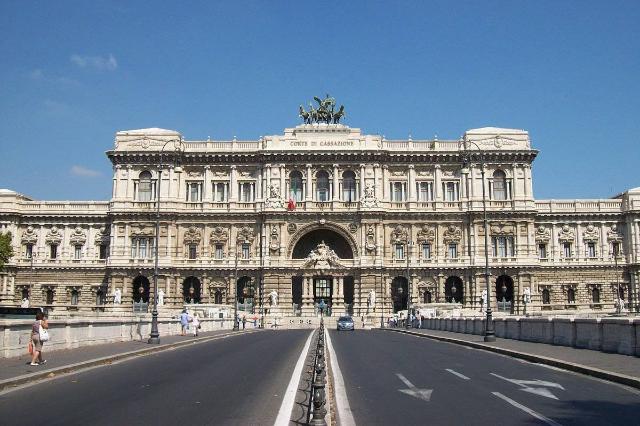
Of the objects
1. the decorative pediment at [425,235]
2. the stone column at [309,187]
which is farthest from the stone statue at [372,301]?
the stone column at [309,187]

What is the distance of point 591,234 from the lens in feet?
291

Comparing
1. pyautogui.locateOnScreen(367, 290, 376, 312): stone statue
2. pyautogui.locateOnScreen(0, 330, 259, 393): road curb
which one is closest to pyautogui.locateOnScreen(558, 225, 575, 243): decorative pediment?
pyautogui.locateOnScreen(367, 290, 376, 312): stone statue

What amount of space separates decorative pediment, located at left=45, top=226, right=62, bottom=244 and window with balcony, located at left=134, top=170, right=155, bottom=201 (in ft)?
38.4

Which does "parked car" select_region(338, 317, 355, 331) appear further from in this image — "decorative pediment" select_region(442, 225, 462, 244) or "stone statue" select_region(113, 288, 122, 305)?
"stone statue" select_region(113, 288, 122, 305)

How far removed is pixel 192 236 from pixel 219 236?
333 cm

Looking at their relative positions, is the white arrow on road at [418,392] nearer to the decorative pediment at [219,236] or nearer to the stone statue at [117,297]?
the stone statue at [117,297]

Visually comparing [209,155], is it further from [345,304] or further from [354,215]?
[345,304]

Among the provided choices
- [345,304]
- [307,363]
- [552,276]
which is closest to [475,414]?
[307,363]

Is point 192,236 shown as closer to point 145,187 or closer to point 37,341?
point 145,187

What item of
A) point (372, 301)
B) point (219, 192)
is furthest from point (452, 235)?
point (219, 192)

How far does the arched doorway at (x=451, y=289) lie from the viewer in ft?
279

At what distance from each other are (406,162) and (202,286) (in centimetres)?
2959

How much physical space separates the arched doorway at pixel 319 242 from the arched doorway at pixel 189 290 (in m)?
12.5

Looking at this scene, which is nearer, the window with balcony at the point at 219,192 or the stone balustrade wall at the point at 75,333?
the stone balustrade wall at the point at 75,333
